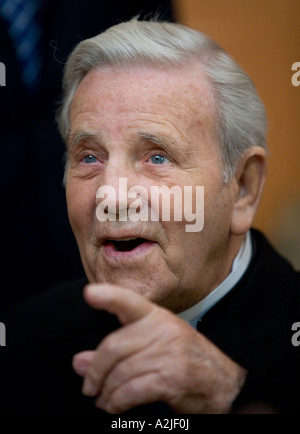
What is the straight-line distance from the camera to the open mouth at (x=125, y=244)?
1274mm

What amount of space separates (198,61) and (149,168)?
0.83 feet

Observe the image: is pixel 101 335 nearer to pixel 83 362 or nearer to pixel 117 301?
pixel 83 362

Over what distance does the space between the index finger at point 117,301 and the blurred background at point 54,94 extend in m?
0.97

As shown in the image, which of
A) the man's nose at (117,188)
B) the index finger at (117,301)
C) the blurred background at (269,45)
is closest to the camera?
the index finger at (117,301)

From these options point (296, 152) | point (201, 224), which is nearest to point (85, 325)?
point (201, 224)

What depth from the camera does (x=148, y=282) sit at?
1.24m

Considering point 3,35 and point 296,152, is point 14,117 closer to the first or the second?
point 3,35

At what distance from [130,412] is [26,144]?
36.9 inches

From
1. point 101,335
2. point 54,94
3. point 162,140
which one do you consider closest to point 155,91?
point 162,140

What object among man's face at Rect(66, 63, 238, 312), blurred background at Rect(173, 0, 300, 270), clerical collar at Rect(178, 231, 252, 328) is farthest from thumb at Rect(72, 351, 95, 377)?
blurred background at Rect(173, 0, 300, 270)

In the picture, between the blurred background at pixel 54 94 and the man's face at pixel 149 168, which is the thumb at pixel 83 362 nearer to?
Answer: the man's face at pixel 149 168

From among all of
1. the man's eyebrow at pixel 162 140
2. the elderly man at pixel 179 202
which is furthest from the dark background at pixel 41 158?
the man's eyebrow at pixel 162 140

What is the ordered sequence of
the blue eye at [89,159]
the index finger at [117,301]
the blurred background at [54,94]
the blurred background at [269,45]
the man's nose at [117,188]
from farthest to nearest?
the blurred background at [269,45] → the blurred background at [54,94] → the blue eye at [89,159] → the man's nose at [117,188] → the index finger at [117,301]

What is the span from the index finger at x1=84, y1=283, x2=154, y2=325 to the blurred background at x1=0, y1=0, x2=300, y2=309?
3.17 ft
